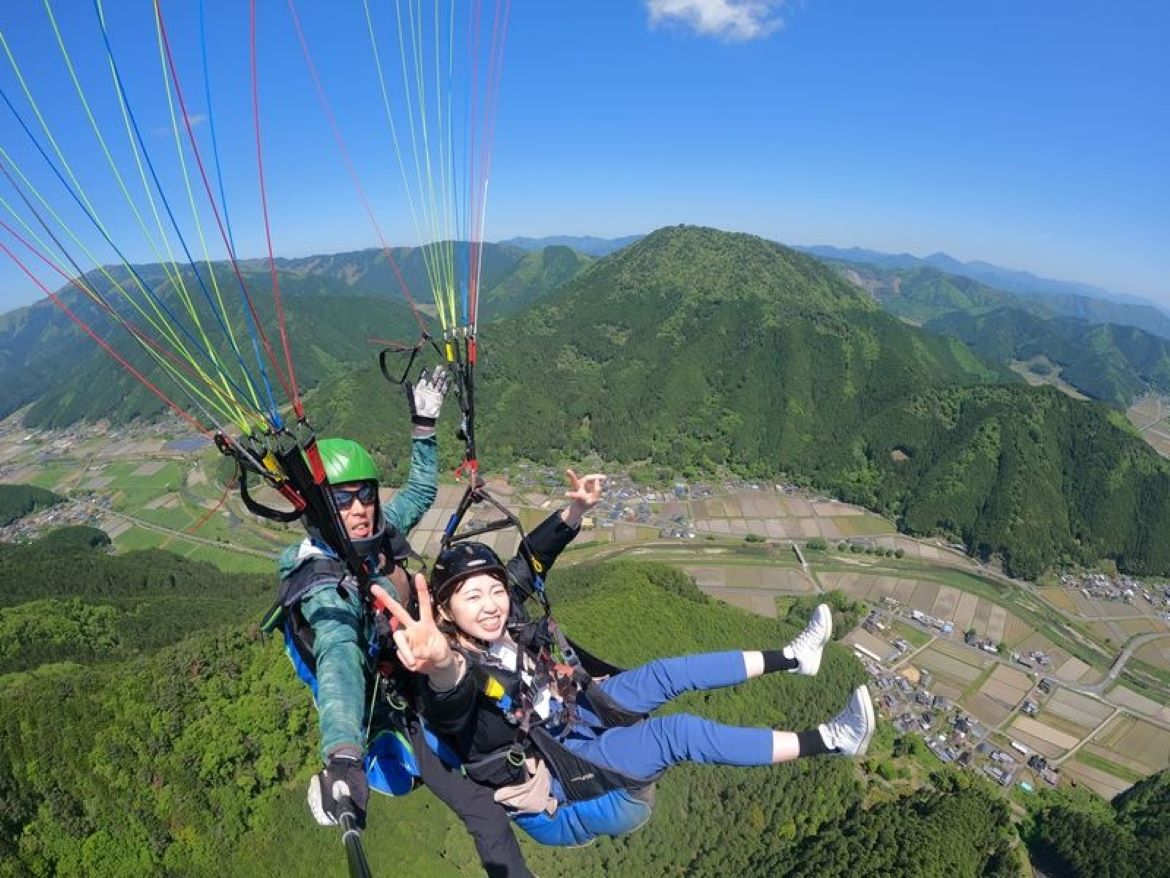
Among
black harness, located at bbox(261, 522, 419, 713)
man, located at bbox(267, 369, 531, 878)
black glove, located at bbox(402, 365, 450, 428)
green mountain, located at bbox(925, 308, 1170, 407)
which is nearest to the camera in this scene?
man, located at bbox(267, 369, 531, 878)

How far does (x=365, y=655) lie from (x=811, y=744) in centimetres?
359

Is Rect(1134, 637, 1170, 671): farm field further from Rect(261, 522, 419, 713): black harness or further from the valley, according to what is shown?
Rect(261, 522, 419, 713): black harness

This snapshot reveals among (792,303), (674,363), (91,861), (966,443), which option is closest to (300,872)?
(91,861)

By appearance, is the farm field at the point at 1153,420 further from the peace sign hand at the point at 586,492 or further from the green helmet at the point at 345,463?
the green helmet at the point at 345,463

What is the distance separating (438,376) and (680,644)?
92.0 ft

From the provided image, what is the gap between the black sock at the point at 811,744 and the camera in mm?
5008

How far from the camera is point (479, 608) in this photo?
451 centimetres

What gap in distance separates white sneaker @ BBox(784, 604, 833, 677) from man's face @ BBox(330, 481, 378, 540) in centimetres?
398

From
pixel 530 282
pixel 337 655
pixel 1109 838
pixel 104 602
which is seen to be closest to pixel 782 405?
pixel 1109 838

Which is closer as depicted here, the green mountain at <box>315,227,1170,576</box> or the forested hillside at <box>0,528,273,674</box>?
the forested hillside at <box>0,528,273,674</box>

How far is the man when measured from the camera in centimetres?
321

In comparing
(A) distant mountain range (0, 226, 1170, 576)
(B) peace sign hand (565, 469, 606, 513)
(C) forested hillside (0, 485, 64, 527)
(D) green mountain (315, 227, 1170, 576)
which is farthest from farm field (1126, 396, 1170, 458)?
(C) forested hillside (0, 485, 64, 527)

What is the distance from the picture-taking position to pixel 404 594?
5.12m

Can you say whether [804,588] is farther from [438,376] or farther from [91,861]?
[438,376]
